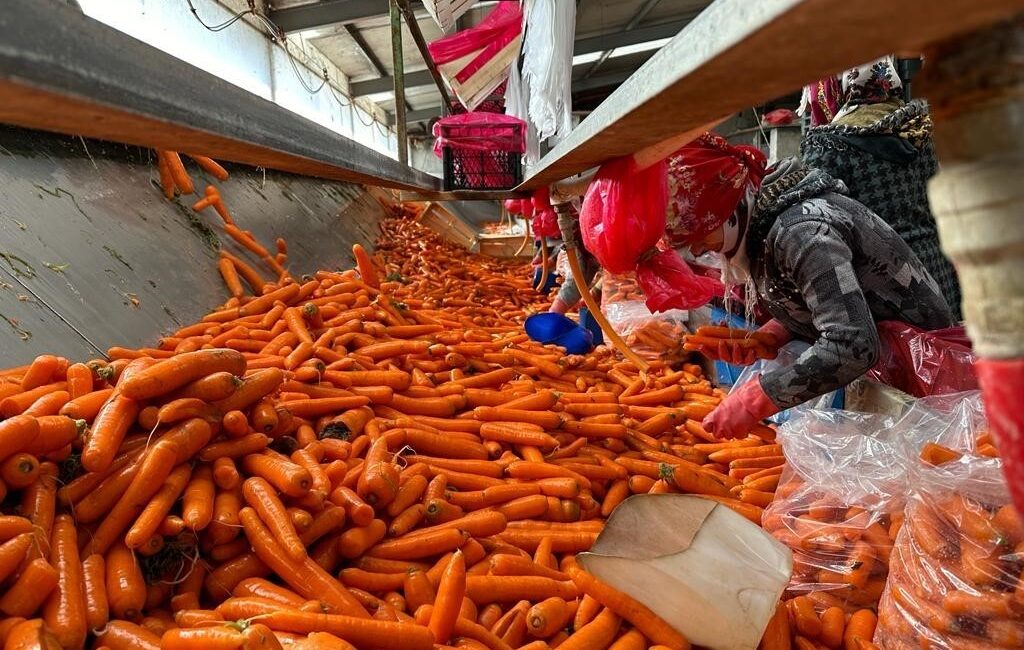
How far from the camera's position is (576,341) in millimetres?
4656

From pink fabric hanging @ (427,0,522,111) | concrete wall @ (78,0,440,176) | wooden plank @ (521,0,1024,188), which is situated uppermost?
concrete wall @ (78,0,440,176)

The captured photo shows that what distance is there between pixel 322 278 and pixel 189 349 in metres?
1.69

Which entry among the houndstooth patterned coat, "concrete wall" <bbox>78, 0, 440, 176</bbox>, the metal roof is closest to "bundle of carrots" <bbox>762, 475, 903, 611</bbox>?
the houndstooth patterned coat

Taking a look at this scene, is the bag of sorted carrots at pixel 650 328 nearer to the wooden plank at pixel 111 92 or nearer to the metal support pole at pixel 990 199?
the wooden plank at pixel 111 92

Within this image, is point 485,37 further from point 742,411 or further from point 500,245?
point 500,245

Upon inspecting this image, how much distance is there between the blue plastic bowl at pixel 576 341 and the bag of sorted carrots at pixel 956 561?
3064 mm

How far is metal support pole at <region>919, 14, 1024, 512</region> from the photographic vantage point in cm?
45

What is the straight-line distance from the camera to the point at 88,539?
1.62 m

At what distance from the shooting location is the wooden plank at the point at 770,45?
1.49 ft

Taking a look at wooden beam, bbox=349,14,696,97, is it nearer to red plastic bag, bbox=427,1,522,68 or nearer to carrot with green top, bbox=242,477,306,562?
red plastic bag, bbox=427,1,522,68

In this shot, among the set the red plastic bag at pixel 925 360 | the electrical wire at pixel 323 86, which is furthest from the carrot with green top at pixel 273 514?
the electrical wire at pixel 323 86

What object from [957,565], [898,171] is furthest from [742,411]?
[898,171]

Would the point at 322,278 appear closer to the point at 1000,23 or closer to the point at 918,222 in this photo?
the point at 918,222

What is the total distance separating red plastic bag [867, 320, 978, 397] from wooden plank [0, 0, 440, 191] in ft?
7.79
